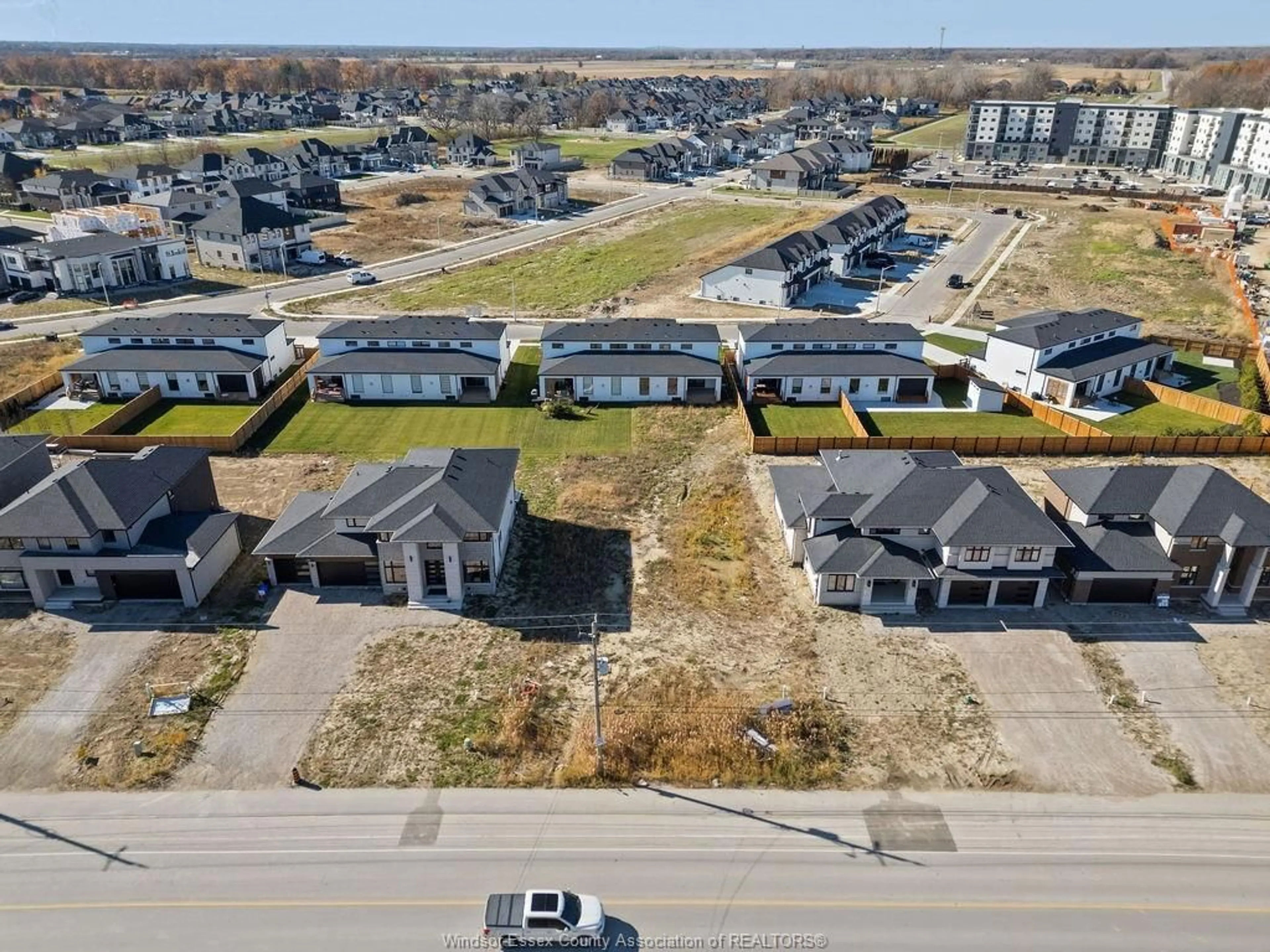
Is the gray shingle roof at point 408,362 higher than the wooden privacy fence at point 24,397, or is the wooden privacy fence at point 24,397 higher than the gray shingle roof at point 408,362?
the gray shingle roof at point 408,362

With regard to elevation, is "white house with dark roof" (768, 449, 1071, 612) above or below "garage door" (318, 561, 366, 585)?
above

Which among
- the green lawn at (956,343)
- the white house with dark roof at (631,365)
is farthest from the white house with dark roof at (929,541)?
the green lawn at (956,343)

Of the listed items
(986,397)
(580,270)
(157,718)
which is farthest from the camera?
(580,270)

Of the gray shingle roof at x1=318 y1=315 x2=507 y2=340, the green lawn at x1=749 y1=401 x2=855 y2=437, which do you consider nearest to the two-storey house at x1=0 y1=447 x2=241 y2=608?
the gray shingle roof at x1=318 y1=315 x2=507 y2=340

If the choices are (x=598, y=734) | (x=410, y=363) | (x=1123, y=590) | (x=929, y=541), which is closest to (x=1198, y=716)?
(x=1123, y=590)

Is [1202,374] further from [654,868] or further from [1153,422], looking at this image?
[654,868]

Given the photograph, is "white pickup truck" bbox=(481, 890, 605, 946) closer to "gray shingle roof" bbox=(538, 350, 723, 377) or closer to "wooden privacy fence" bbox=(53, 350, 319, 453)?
"wooden privacy fence" bbox=(53, 350, 319, 453)

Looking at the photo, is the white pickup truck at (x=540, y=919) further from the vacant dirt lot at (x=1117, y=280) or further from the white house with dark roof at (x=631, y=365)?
the vacant dirt lot at (x=1117, y=280)
